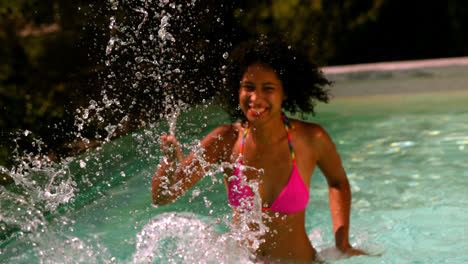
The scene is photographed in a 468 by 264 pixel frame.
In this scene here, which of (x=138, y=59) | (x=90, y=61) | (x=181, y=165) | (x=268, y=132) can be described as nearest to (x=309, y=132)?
(x=268, y=132)

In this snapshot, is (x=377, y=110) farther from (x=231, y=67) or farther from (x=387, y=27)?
(x=231, y=67)

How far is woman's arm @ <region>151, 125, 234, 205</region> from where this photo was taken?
7.49ft

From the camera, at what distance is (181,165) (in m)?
2.37

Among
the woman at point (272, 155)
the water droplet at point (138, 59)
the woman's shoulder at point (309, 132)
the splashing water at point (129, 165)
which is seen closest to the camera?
the woman at point (272, 155)

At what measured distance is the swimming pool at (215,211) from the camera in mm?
2723

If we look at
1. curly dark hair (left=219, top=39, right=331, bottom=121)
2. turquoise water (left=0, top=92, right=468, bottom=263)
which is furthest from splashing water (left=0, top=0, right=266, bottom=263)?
curly dark hair (left=219, top=39, right=331, bottom=121)

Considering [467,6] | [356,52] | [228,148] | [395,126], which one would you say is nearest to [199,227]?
[228,148]

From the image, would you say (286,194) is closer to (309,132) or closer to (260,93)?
(309,132)

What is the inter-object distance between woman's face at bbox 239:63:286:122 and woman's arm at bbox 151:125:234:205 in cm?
20

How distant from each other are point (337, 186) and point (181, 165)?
2.38ft

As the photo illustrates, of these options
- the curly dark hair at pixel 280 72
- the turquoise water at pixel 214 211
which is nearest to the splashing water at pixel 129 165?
the turquoise water at pixel 214 211

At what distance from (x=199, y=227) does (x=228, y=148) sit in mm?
569

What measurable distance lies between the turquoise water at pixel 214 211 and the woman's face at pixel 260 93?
62 centimetres

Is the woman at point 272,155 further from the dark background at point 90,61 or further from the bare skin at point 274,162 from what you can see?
the dark background at point 90,61
